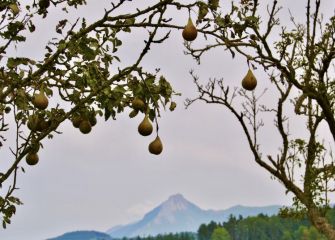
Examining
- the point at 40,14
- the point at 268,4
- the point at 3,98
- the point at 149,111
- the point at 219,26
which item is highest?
the point at 268,4

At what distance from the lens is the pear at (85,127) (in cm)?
640

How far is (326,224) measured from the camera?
24000mm

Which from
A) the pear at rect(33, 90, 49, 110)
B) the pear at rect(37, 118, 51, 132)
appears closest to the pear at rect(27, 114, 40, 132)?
the pear at rect(37, 118, 51, 132)

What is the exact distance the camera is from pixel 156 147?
19.1 feet

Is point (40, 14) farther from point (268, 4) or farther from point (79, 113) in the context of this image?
point (268, 4)

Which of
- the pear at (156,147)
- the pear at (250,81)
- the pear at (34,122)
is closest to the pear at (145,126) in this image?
the pear at (156,147)

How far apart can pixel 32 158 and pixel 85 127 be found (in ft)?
3.00

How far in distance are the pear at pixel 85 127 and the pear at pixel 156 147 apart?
94 cm

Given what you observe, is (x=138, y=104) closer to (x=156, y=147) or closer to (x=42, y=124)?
(x=156, y=147)

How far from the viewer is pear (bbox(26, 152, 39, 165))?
22.2 ft

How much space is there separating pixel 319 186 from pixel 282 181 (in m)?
1.66

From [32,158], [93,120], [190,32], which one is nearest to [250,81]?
[190,32]

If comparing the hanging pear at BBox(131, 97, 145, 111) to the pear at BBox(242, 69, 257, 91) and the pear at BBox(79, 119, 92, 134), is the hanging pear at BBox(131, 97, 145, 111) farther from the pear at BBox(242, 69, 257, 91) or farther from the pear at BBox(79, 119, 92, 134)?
the pear at BBox(242, 69, 257, 91)

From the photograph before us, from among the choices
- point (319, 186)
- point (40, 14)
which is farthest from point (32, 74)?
point (319, 186)
